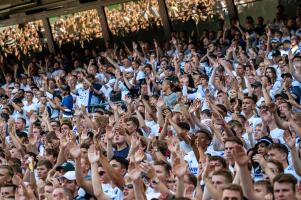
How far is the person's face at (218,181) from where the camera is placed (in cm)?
614

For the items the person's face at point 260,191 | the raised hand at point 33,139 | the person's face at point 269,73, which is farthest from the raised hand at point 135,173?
the person's face at point 269,73

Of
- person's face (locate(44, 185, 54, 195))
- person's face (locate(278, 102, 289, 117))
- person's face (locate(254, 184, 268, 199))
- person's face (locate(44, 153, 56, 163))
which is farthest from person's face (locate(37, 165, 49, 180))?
person's face (locate(254, 184, 268, 199))

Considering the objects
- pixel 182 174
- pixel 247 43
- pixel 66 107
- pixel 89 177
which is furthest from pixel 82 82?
pixel 182 174

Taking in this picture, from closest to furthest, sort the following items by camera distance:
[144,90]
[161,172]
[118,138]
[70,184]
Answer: [161,172] → [70,184] → [118,138] → [144,90]

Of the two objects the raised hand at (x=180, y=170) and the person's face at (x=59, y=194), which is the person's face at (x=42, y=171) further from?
the raised hand at (x=180, y=170)

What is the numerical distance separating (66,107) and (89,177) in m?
6.31

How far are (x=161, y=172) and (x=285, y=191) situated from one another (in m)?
1.62

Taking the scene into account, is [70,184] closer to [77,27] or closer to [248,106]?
[248,106]

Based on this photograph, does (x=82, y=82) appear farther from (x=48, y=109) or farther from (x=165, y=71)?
(x=165, y=71)

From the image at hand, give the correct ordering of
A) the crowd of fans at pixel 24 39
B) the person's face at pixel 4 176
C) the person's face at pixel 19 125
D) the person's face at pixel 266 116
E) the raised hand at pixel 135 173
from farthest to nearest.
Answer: the crowd of fans at pixel 24 39
the person's face at pixel 19 125
the person's face at pixel 266 116
the person's face at pixel 4 176
the raised hand at pixel 135 173

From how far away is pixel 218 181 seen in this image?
6180 millimetres

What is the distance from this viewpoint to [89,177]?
7.62 meters

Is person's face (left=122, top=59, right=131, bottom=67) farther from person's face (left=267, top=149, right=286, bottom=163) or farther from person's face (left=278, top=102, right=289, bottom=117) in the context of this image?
person's face (left=267, top=149, right=286, bottom=163)

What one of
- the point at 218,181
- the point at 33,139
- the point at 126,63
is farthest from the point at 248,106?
the point at 126,63
